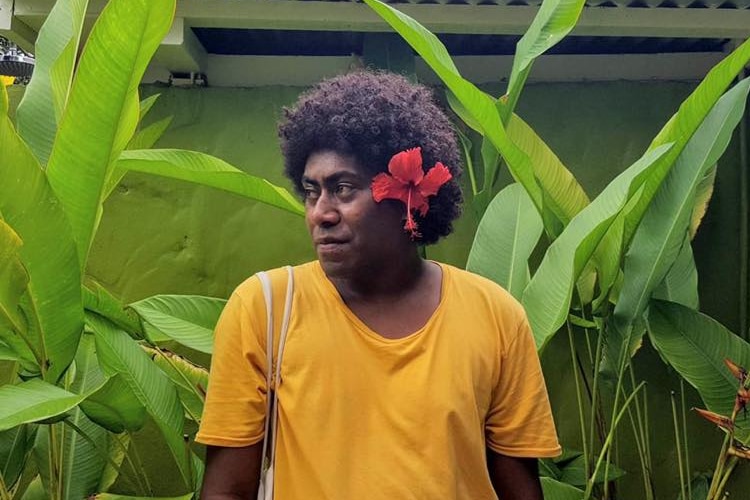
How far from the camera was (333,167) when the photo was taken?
1113 millimetres

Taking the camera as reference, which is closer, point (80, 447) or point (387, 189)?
point (387, 189)

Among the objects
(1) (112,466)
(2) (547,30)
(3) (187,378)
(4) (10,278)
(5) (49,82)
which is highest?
(2) (547,30)

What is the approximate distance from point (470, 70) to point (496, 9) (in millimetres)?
379

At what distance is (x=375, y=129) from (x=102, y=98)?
1.48 feet

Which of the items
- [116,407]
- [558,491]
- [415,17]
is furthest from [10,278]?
Result: [415,17]

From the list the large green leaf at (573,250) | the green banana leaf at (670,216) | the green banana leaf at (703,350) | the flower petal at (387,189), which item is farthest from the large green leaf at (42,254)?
the green banana leaf at (703,350)

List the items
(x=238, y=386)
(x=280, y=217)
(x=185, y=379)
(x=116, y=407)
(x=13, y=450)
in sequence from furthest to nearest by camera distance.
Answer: (x=280, y=217)
(x=185, y=379)
(x=13, y=450)
(x=116, y=407)
(x=238, y=386)

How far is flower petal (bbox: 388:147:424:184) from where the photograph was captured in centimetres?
110

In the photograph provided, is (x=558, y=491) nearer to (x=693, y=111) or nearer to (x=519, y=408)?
(x=519, y=408)

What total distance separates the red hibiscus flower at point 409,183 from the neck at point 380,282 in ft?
0.21

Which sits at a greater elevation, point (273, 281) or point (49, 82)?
point (49, 82)

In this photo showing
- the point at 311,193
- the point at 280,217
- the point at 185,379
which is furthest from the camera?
the point at 280,217

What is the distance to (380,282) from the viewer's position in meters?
1.15

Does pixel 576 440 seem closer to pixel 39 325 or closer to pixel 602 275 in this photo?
pixel 602 275
